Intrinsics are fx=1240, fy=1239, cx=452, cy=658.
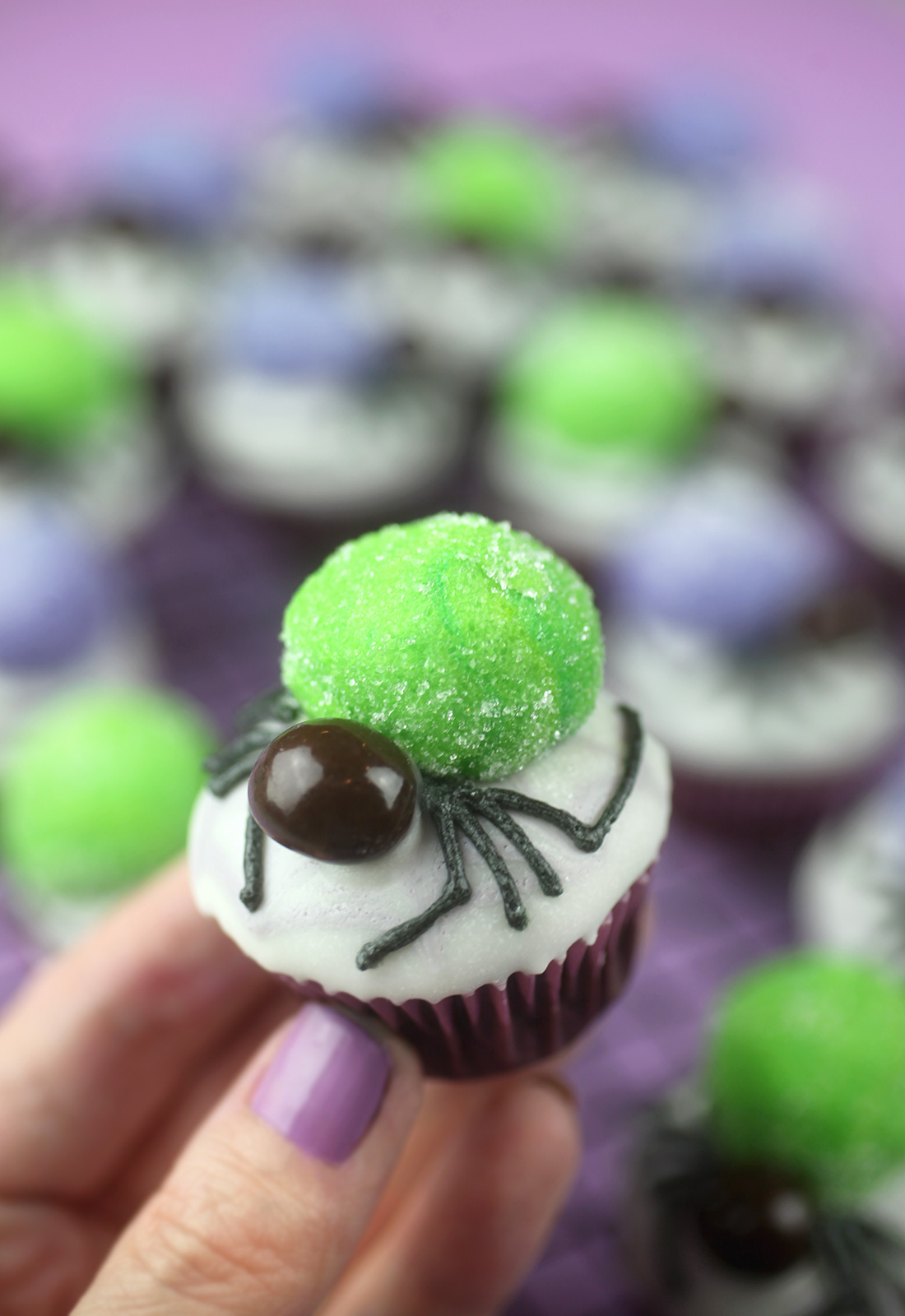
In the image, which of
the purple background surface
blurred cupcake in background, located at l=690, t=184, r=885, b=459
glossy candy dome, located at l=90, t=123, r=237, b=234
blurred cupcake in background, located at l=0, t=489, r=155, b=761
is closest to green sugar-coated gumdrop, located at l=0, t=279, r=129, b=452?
blurred cupcake in background, located at l=0, t=489, r=155, b=761

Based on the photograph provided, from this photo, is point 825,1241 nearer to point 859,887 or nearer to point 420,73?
point 859,887


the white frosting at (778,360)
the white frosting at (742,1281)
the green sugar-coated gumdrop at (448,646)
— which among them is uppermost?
the green sugar-coated gumdrop at (448,646)

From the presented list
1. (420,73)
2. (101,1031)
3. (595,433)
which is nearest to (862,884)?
(595,433)

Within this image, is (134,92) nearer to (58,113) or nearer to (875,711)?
(58,113)

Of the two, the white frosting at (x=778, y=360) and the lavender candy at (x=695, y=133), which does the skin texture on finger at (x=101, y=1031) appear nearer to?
the white frosting at (x=778, y=360)

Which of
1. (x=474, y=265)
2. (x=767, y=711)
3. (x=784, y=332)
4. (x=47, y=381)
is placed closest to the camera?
(x=767, y=711)

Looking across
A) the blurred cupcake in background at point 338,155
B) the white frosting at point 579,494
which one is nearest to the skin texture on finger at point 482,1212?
the white frosting at point 579,494
